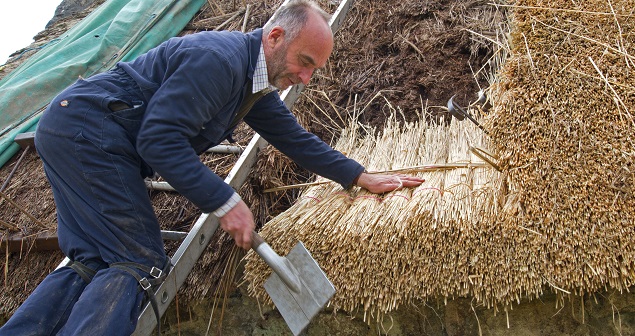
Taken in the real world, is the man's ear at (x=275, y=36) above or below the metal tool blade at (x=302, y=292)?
above

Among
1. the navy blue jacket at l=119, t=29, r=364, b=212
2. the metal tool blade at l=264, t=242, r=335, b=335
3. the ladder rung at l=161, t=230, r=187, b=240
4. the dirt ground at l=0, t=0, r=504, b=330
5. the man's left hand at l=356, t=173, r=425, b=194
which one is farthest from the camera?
the dirt ground at l=0, t=0, r=504, b=330

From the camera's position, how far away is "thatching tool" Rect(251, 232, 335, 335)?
2.08 metres

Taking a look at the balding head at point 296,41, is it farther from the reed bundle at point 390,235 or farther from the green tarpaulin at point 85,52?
the green tarpaulin at point 85,52

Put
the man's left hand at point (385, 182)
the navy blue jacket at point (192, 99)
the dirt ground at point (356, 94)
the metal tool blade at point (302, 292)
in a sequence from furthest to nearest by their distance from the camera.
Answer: the dirt ground at point (356, 94)
the man's left hand at point (385, 182)
the metal tool blade at point (302, 292)
the navy blue jacket at point (192, 99)

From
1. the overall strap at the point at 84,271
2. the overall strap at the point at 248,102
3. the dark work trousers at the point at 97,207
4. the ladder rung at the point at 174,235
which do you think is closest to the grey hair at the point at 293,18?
the overall strap at the point at 248,102

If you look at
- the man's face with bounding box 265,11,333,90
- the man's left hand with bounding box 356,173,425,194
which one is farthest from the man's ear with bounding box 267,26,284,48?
the man's left hand with bounding box 356,173,425,194

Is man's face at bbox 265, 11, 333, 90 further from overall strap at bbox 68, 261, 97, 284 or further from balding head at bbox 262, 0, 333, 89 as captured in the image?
overall strap at bbox 68, 261, 97, 284

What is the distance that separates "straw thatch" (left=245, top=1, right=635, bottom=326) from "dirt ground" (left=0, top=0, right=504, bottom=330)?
332mm

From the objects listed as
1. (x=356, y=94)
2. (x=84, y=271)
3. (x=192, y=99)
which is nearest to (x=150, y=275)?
(x=84, y=271)

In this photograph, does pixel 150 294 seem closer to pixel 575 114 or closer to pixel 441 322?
pixel 441 322

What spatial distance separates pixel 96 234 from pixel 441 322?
1472 millimetres

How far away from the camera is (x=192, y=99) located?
2002mm

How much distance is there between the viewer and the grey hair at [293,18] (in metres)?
2.22

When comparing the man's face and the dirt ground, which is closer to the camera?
the man's face
